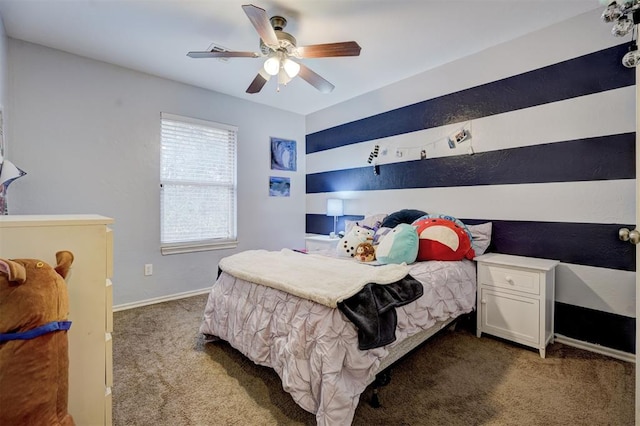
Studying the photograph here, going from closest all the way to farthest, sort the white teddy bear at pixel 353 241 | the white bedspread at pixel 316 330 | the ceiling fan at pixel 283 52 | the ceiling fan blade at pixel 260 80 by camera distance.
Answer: the white bedspread at pixel 316 330 < the ceiling fan at pixel 283 52 < the ceiling fan blade at pixel 260 80 < the white teddy bear at pixel 353 241

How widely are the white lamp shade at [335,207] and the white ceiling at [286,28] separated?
62.8 inches

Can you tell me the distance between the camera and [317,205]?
461cm

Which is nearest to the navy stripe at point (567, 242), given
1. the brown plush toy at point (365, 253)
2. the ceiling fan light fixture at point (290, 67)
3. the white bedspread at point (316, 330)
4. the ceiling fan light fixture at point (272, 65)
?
the white bedspread at point (316, 330)

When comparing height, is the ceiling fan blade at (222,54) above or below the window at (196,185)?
above

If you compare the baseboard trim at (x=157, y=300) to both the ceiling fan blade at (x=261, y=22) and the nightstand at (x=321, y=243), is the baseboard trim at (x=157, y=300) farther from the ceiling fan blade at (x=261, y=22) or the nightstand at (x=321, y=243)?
the ceiling fan blade at (x=261, y=22)

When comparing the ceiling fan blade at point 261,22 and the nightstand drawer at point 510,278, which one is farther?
the nightstand drawer at point 510,278

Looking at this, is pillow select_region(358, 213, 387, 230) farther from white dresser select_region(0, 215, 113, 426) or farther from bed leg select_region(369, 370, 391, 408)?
white dresser select_region(0, 215, 113, 426)

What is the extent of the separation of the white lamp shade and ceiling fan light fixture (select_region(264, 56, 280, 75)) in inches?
79.7

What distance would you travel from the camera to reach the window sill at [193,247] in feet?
11.2

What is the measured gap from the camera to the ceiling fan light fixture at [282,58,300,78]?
225 centimetres

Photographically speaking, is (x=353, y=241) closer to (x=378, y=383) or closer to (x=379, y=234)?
(x=379, y=234)

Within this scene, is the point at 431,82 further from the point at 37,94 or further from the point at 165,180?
the point at 37,94

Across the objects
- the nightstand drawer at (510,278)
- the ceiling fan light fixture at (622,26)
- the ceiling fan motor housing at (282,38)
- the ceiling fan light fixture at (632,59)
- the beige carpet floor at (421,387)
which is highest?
the ceiling fan motor housing at (282,38)

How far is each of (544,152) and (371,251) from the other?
1647 mm
